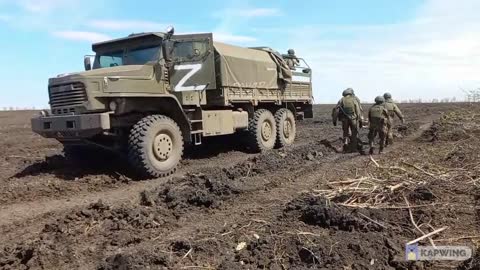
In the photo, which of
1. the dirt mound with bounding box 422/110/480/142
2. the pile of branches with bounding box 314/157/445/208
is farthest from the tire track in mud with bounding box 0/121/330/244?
the dirt mound with bounding box 422/110/480/142

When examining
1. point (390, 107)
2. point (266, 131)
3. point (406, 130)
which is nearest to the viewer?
point (266, 131)

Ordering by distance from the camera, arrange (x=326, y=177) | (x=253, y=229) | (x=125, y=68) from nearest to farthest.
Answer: (x=253, y=229)
(x=326, y=177)
(x=125, y=68)

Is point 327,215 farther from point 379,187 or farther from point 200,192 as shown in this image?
point 200,192

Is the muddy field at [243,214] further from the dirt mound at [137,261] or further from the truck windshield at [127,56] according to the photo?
the truck windshield at [127,56]

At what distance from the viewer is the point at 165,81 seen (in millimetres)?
9734

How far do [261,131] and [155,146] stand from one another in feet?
13.2

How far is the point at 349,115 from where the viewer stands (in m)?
12.4

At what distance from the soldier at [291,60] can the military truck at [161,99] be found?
1.10m

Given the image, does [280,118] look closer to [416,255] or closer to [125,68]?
[125,68]

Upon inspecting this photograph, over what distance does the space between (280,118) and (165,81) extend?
433cm

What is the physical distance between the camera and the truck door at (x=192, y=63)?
9961 mm

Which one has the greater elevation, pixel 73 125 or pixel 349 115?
pixel 73 125

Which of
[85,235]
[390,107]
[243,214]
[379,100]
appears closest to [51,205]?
[85,235]

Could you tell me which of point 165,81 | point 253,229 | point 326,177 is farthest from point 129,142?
point 253,229
